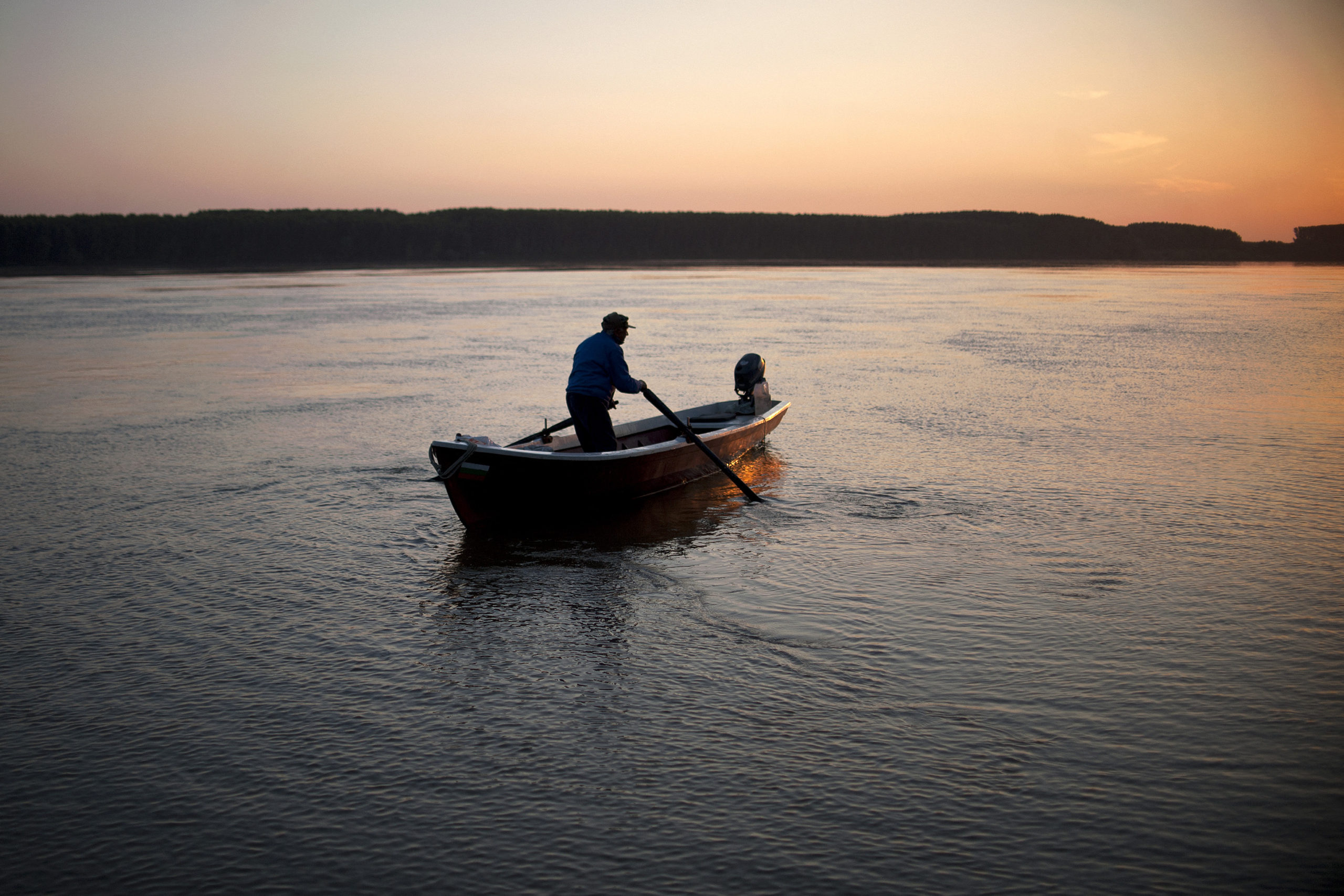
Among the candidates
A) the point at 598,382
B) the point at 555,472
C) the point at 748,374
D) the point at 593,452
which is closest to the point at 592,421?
the point at 593,452

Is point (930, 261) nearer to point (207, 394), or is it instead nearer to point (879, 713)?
point (207, 394)

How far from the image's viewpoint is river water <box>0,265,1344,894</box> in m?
4.04

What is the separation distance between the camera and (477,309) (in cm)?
3809

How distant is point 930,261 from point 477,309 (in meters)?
99.7

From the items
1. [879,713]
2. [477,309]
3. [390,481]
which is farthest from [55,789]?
[477,309]

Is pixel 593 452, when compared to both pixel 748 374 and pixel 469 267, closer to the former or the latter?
pixel 748 374

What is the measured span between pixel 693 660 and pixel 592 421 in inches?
165

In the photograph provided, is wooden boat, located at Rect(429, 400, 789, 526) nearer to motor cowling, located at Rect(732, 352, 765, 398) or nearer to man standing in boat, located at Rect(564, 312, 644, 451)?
man standing in boat, located at Rect(564, 312, 644, 451)

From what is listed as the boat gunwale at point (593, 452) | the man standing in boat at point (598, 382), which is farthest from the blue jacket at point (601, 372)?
the boat gunwale at point (593, 452)

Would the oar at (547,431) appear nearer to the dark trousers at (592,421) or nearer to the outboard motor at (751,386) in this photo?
the dark trousers at (592,421)

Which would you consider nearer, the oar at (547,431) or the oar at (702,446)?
the oar at (702,446)

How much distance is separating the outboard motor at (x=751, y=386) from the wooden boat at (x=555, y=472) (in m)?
1.68

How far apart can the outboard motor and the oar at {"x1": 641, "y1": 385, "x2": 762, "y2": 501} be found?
8.27ft

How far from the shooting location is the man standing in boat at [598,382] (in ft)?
31.4
